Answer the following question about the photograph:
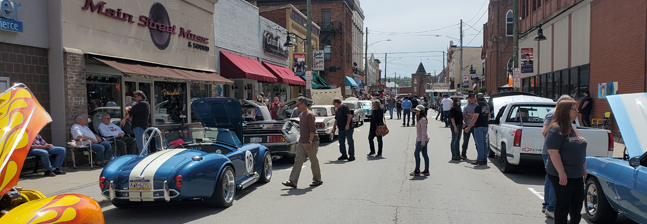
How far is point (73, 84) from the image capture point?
11406 mm

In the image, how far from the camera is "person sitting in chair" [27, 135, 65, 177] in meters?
9.48

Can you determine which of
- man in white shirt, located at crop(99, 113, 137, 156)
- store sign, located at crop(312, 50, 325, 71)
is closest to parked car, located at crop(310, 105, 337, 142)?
man in white shirt, located at crop(99, 113, 137, 156)

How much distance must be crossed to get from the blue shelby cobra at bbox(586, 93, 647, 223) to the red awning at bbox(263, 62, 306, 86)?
21175 millimetres

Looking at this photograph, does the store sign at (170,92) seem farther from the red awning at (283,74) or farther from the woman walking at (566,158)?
the woman walking at (566,158)

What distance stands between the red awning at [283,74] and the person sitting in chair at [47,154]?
1676cm

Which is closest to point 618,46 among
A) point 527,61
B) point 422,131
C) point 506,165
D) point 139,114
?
point 527,61

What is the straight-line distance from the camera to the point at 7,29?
981 cm

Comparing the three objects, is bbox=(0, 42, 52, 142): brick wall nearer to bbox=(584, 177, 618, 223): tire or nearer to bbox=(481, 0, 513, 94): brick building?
bbox=(584, 177, 618, 223): tire

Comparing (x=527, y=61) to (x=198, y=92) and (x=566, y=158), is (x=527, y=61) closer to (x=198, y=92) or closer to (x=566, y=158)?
(x=198, y=92)

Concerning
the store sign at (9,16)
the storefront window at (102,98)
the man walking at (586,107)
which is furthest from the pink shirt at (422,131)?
the man walking at (586,107)

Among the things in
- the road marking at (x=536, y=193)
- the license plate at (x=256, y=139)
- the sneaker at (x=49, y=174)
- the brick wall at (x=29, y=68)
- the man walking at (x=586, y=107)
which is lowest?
the road marking at (x=536, y=193)

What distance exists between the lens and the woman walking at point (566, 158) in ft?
16.7

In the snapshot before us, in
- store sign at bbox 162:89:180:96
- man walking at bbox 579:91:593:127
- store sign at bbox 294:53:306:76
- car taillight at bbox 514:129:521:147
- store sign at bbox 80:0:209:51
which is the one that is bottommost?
car taillight at bbox 514:129:521:147

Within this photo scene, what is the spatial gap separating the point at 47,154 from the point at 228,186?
15.3 ft
